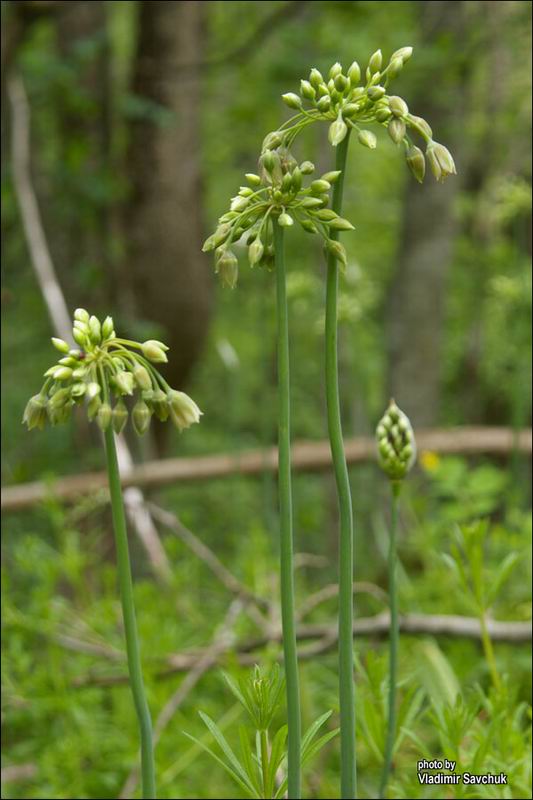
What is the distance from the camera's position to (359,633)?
279cm

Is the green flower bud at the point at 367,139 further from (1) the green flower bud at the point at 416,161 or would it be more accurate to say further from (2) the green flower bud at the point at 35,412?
(2) the green flower bud at the point at 35,412

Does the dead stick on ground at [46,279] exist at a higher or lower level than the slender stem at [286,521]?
higher

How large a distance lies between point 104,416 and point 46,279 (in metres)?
3.11

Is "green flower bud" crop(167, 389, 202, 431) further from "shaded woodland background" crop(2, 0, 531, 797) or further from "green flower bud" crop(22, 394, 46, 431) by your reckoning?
"shaded woodland background" crop(2, 0, 531, 797)

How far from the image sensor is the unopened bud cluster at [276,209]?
1030 mm

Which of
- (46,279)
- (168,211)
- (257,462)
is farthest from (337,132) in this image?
(168,211)

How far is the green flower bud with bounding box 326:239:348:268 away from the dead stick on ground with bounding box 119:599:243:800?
157 centimetres

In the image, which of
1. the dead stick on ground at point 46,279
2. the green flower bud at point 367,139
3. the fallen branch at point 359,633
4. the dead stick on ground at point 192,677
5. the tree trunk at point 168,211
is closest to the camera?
the green flower bud at point 367,139

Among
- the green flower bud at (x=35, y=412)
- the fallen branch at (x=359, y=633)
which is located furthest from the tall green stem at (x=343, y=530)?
the fallen branch at (x=359, y=633)

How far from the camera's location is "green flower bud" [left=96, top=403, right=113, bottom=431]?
99 centimetres

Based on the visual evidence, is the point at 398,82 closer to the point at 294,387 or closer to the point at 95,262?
the point at 95,262

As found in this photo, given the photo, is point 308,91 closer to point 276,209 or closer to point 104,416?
point 276,209

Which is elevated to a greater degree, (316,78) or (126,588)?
(316,78)

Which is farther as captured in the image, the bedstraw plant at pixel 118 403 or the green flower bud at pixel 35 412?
the green flower bud at pixel 35 412
